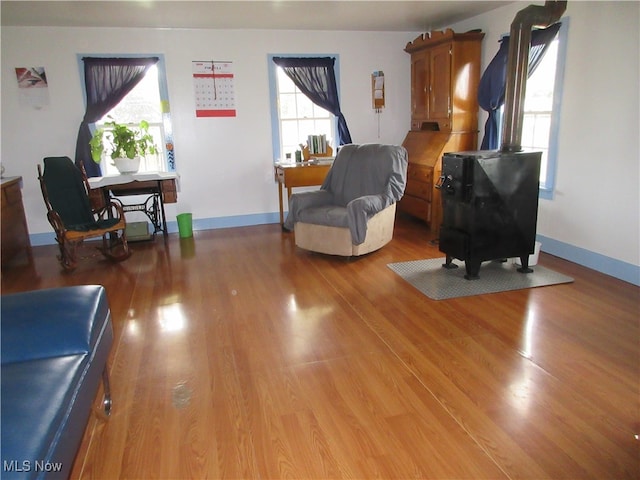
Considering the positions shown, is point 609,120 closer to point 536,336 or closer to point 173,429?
point 536,336

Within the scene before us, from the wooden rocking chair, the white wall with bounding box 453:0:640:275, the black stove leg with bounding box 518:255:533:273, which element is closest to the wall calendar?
the wooden rocking chair

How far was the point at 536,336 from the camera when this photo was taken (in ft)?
8.52

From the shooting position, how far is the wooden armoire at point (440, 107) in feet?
15.6

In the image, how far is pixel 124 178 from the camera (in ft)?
15.3

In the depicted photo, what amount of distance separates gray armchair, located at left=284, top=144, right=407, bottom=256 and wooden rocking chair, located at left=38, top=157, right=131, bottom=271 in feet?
5.78

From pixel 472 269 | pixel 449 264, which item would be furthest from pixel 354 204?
pixel 472 269

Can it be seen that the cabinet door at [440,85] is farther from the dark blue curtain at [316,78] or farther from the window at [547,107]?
the dark blue curtain at [316,78]

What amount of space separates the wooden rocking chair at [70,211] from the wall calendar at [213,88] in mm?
1557

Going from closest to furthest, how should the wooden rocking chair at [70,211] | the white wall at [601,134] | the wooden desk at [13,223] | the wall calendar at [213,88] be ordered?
the white wall at [601,134]
the wooden rocking chair at [70,211]
the wooden desk at [13,223]
the wall calendar at [213,88]

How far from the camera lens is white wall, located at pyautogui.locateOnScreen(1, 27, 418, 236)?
15.6ft

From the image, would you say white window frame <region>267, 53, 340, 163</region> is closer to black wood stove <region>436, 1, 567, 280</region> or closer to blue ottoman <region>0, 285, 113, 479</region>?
black wood stove <region>436, 1, 567, 280</region>

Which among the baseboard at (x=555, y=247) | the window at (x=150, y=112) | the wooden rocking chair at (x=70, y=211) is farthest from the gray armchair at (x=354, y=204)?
the window at (x=150, y=112)

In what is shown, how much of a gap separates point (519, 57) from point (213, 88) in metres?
3.34

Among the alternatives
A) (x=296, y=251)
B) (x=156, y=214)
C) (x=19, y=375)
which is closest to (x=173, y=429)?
(x=19, y=375)
